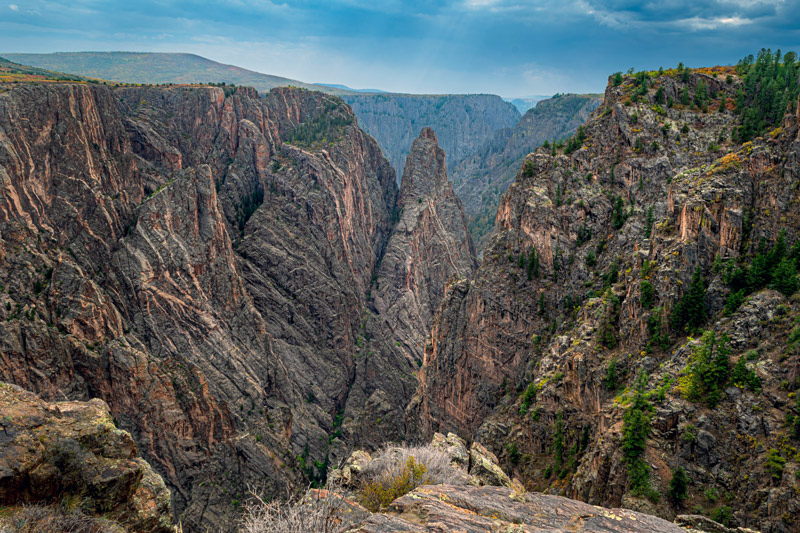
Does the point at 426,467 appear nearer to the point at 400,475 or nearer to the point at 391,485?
the point at 400,475

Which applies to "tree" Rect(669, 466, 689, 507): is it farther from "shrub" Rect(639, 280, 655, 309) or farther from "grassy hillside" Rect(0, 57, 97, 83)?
"grassy hillside" Rect(0, 57, 97, 83)

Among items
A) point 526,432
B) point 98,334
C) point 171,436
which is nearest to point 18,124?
point 98,334

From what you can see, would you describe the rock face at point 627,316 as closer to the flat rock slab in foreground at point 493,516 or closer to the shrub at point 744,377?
the shrub at point 744,377

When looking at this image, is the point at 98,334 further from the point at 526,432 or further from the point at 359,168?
the point at 359,168

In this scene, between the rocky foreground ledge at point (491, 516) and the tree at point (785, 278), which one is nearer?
the rocky foreground ledge at point (491, 516)

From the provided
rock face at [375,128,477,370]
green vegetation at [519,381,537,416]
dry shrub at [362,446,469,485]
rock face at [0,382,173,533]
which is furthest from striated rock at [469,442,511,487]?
rock face at [375,128,477,370]

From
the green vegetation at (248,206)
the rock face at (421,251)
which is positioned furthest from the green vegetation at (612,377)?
the green vegetation at (248,206)
